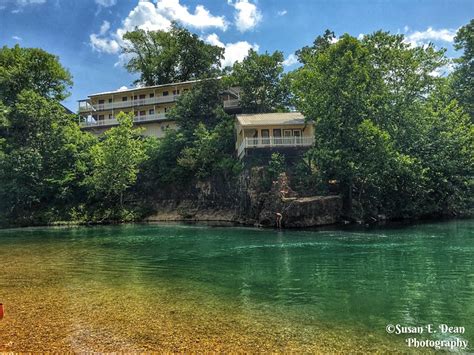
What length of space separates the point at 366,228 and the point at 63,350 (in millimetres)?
23673

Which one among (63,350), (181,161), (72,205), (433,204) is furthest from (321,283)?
(72,205)

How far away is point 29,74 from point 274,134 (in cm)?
3584

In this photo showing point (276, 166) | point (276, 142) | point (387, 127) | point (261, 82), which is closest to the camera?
point (387, 127)

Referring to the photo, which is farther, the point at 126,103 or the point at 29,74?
the point at 126,103

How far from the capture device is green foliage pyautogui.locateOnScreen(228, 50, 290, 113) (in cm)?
4559

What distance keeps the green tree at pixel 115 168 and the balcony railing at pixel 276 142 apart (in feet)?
48.4

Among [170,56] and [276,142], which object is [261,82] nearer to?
[276,142]

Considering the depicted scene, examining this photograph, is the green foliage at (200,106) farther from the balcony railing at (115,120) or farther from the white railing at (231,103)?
the balcony railing at (115,120)

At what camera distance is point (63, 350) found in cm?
666

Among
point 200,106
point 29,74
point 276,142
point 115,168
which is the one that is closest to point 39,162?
point 115,168

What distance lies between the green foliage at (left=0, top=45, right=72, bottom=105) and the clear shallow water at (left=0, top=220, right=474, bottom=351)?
37.4m

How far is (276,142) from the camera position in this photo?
35.0m

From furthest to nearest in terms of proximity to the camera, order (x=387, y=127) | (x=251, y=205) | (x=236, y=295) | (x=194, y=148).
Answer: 1. (x=194, y=148)
2. (x=251, y=205)
3. (x=387, y=127)
4. (x=236, y=295)

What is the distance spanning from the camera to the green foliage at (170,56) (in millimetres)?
61188
